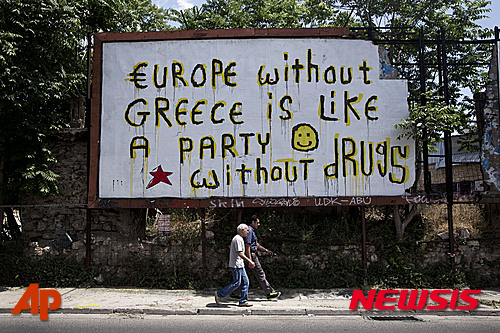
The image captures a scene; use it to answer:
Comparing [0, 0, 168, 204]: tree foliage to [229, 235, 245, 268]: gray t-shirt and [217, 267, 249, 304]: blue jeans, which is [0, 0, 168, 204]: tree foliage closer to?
[229, 235, 245, 268]: gray t-shirt

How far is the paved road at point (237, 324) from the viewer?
702cm

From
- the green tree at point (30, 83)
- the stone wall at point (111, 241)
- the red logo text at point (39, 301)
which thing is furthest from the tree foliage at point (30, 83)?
the red logo text at point (39, 301)

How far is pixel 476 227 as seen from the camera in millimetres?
11031

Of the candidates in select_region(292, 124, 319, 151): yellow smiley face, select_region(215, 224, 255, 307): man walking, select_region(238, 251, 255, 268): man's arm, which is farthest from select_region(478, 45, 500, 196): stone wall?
select_region(215, 224, 255, 307): man walking

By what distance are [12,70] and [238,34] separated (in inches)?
227

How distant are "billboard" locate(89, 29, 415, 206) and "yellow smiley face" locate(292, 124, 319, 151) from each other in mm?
26

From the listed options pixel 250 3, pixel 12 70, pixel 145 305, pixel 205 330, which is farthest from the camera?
pixel 250 3

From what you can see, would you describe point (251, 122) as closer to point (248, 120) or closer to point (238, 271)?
point (248, 120)

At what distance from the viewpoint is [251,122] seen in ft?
35.1

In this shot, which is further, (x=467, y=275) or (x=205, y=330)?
(x=467, y=275)

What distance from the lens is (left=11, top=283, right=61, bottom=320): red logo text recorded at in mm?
8273

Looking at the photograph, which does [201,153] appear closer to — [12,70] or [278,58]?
[278,58]

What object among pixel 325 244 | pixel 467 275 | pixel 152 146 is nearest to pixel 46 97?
pixel 152 146

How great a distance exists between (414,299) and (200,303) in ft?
15.5
